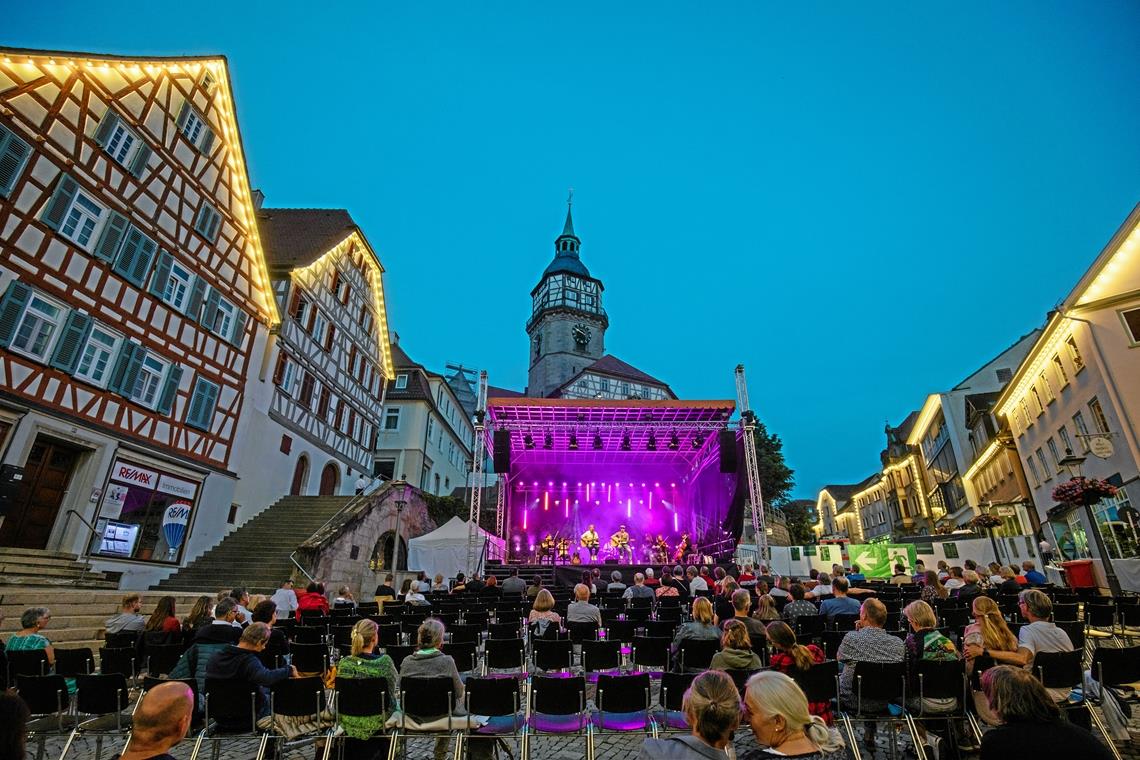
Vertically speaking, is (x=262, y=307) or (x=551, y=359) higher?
(x=551, y=359)

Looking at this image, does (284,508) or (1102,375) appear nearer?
(1102,375)

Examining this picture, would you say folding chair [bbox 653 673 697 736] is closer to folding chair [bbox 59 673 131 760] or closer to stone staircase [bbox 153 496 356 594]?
folding chair [bbox 59 673 131 760]

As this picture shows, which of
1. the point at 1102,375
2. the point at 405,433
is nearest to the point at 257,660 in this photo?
the point at 1102,375

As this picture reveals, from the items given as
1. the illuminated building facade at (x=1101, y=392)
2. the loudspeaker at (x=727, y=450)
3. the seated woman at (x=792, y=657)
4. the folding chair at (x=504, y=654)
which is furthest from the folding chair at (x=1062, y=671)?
the loudspeaker at (x=727, y=450)

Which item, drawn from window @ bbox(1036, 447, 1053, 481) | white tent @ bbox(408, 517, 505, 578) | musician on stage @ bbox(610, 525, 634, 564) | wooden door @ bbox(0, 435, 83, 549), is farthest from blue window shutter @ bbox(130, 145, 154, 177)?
window @ bbox(1036, 447, 1053, 481)

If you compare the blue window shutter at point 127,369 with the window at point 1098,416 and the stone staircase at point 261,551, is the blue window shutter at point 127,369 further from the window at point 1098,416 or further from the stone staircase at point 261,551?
the window at point 1098,416

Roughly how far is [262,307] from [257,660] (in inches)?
617

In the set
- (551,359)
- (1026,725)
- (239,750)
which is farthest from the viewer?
(551,359)

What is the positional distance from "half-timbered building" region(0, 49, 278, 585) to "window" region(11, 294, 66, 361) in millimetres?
24

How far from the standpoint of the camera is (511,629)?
6738mm

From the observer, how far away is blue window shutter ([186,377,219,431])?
1445cm

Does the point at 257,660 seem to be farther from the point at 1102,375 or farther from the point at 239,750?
the point at 1102,375

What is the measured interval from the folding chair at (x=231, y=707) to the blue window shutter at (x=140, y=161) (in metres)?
13.9

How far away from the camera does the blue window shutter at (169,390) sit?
13.5 metres
